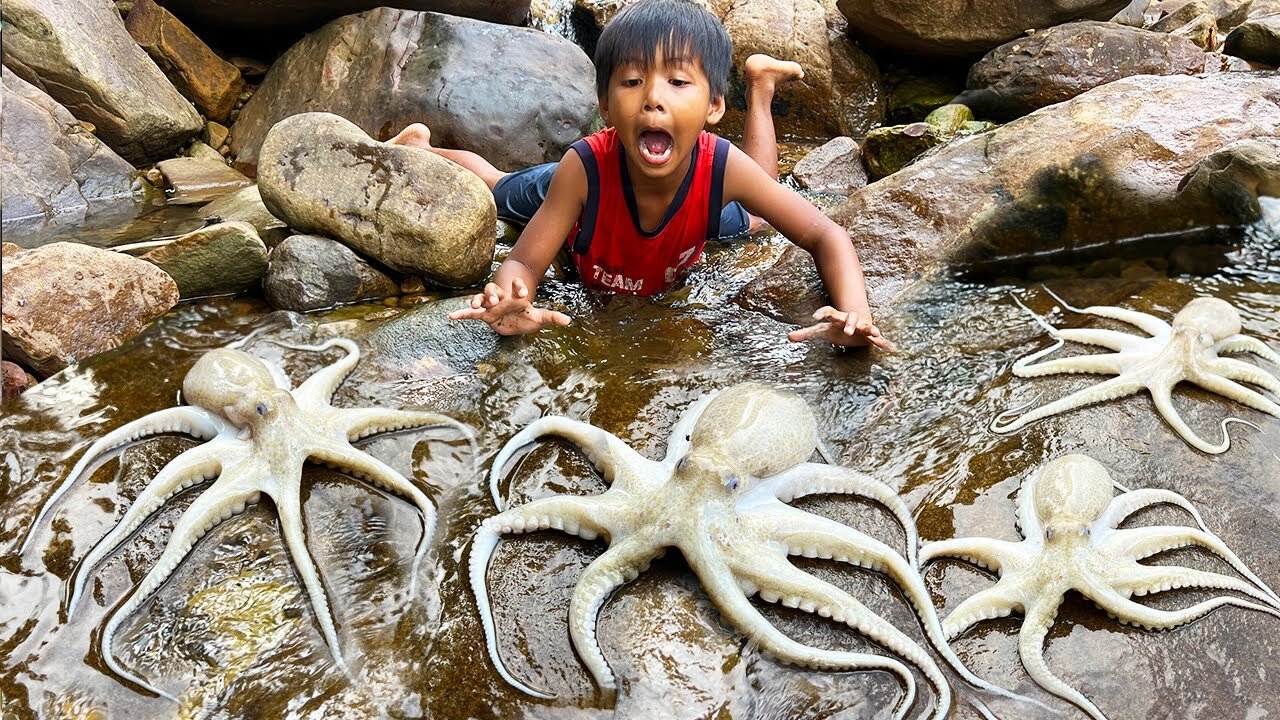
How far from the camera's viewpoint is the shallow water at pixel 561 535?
2.48 m

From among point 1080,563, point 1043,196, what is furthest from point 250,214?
point 1080,563

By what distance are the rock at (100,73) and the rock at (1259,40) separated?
1102cm

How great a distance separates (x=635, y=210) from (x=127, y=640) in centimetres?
312

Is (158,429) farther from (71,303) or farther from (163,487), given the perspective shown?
(71,303)

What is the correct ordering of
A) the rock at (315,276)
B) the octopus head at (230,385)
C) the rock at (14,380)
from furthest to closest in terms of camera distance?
the rock at (315,276), the rock at (14,380), the octopus head at (230,385)

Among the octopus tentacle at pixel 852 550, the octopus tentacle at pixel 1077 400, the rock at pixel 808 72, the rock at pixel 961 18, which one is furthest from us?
the rock at pixel 808 72

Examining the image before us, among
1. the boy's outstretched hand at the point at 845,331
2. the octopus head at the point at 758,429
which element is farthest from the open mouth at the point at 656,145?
the octopus head at the point at 758,429

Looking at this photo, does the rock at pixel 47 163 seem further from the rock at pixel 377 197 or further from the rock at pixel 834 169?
the rock at pixel 834 169

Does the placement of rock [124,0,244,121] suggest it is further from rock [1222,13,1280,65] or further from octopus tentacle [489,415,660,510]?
rock [1222,13,1280,65]

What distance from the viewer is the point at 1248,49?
9672 mm

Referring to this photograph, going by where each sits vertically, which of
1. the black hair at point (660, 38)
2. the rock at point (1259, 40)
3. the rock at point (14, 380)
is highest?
the black hair at point (660, 38)

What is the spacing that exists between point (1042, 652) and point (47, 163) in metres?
7.48

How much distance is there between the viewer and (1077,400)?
3574 millimetres

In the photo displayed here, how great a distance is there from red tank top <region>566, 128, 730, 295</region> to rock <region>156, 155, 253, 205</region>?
13.2 feet
